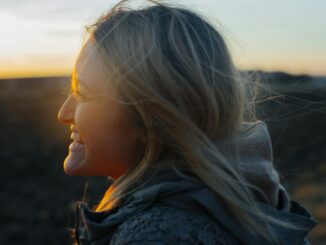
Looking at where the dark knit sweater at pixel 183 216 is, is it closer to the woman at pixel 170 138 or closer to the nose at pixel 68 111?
the woman at pixel 170 138

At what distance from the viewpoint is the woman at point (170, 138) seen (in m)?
1.40

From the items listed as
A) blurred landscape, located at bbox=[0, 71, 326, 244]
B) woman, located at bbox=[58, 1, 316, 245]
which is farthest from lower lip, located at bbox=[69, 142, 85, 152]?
blurred landscape, located at bbox=[0, 71, 326, 244]

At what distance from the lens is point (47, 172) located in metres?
9.84

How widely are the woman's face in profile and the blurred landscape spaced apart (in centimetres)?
59

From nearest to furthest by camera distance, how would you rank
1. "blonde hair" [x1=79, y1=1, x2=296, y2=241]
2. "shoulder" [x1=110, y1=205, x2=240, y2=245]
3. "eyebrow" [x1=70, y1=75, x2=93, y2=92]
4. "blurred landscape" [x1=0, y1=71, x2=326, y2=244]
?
1. "shoulder" [x1=110, y1=205, x2=240, y2=245]
2. "blonde hair" [x1=79, y1=1, x2=296, y2=241]
3. "eyebrow" [x1=70, y1=75, x2=93, y2=92]
4. "blurred landscape" [x1=0, y1=71, x2=326, y2=244]

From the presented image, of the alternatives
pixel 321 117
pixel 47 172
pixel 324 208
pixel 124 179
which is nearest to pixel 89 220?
pixel 124 179

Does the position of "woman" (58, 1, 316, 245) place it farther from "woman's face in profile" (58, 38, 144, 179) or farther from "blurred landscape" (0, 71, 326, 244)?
"blurred landscape" (0, 71, 326, 244)

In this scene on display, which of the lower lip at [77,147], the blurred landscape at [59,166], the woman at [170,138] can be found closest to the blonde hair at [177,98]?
the woman at [170,138]

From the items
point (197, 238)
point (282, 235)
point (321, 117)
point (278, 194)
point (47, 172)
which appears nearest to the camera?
point (197, 238)

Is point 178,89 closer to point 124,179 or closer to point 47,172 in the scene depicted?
point 124,179

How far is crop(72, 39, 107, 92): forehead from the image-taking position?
155 cm

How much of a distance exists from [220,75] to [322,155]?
10688mm

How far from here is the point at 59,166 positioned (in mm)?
10297

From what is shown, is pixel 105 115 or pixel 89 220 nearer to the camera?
pixel 89 220
